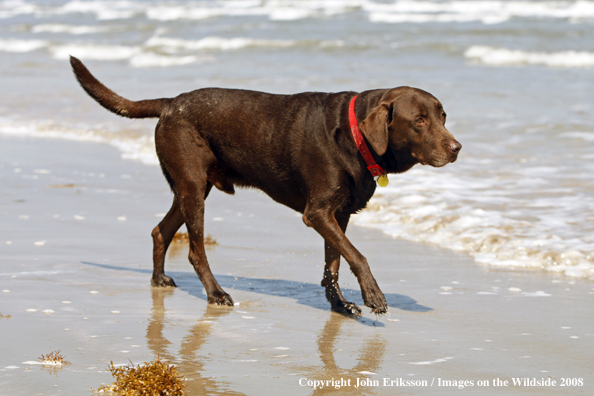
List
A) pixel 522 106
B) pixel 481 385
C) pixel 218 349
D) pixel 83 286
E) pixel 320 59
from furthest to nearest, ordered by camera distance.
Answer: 1. pixel 320 59
2. pixel 522 106
3. pixel 83 286
4. pixel 218 349
5. pixel 481 385

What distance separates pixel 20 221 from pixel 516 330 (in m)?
4.85

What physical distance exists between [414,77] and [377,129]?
14.5 meters

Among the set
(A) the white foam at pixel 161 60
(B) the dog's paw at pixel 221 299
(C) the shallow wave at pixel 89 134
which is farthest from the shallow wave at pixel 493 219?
(A) the white foam at pixel 161 60

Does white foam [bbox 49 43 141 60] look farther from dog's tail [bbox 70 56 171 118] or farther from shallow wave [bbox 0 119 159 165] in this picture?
dog's tail [bbox 70 56 171 118]

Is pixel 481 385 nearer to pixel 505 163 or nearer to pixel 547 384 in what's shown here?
pixel 547 384

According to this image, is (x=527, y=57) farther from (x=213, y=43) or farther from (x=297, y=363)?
(x=297, y=363)

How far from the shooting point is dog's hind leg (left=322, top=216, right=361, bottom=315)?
4.91 m

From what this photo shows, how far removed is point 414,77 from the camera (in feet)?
61.0

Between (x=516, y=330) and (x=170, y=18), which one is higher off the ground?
(x=170, y=18)

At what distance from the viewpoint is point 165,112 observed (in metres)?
5.41

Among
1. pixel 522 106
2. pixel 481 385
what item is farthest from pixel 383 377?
pixel 522 106

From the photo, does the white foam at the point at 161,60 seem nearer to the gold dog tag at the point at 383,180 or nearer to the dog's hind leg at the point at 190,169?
the dog's hind leg at the point at 190,169

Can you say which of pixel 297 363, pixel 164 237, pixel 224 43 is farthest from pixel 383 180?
pixel 224 43

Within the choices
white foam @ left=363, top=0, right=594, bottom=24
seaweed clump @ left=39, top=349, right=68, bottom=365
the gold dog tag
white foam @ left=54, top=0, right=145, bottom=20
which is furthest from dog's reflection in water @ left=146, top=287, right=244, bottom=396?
white foam @ left=54, top=0, right=145, bottom=20
